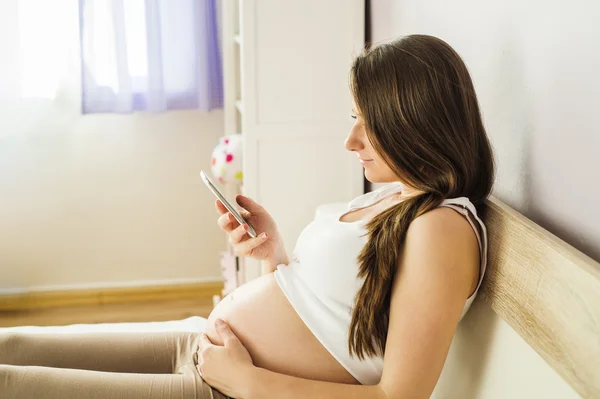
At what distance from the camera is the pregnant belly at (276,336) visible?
1.15m

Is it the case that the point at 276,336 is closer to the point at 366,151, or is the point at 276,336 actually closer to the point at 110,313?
the point at 366,151

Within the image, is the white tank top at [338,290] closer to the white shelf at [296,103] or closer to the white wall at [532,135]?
the white wall at [532,135]

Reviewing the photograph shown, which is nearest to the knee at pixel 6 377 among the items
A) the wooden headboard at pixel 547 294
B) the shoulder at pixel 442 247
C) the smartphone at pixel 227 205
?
the smartphone at pixel 227 205

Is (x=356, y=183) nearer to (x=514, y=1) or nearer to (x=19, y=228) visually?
(x=514, y=1)

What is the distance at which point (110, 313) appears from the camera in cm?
298

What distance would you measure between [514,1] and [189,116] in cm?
201

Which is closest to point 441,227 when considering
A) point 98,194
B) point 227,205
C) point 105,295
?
point 227,205

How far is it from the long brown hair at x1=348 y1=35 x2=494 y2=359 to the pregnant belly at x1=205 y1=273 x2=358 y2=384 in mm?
67

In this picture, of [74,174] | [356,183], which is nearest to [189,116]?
[74,174]

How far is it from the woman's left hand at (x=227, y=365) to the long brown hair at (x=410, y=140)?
0.58 ft

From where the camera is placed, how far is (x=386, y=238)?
3.49ft

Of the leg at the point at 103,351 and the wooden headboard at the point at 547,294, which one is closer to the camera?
the wooden headboard at the point at 547,294

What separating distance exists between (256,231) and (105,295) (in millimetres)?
1805

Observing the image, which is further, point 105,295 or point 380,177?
point 105,295
